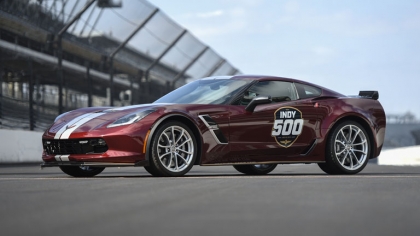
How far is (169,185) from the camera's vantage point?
21.6 feet

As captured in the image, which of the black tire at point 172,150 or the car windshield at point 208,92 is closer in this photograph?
the black tire at point 172,150

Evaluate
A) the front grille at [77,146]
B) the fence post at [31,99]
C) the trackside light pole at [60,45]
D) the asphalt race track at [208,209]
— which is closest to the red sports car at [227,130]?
the front grille at [77,146]

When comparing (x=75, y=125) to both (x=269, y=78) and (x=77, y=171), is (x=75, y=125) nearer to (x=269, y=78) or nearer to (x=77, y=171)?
(x=77, y=171)

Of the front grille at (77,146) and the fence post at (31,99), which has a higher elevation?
the fence post at (31,99)

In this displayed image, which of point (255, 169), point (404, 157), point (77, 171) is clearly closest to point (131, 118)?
point (77, 171)

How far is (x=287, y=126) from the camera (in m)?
9.24

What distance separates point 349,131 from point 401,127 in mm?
46908

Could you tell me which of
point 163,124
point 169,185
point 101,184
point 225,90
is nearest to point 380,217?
point 169,185

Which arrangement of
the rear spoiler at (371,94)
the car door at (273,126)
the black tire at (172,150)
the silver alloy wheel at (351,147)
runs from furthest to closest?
the rear spoiler at (371,94) < the silver alloy wheel at (351,147) < the car door at (273,126) < the black tire at (172,150)

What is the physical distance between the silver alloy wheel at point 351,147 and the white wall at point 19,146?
26.6ft

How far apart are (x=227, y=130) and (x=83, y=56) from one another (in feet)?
40.4

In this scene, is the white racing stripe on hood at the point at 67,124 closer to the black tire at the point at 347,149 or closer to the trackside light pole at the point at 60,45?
the black tire at the point at 347,149

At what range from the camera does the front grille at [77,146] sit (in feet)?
27.1

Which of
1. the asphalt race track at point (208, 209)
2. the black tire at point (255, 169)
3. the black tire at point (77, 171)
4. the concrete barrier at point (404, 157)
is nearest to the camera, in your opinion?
the asphalt race track at point (208, 209)
